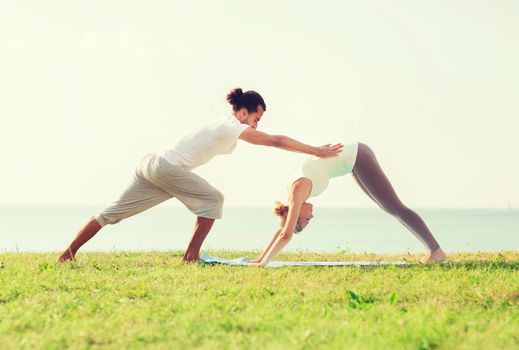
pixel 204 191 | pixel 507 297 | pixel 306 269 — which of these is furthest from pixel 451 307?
pixel 204 191

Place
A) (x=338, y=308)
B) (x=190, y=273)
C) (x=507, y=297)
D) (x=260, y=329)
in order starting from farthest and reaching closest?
(x=190, y=273)
(x=507, y=297)
(x=338, y=308)
(x=260, y=329)

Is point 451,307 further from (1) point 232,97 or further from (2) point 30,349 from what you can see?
(1) point 232,97

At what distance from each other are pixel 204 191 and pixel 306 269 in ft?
5.10

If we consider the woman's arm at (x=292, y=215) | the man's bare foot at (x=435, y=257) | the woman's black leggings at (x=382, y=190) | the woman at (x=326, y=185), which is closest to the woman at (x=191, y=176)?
the woman at (x=326, y=185)

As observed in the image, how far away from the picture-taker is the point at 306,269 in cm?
681

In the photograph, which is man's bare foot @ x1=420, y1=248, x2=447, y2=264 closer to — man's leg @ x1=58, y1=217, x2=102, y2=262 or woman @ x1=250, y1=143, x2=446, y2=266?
woman @ x1=250, y1=143, x2=446, y2=266

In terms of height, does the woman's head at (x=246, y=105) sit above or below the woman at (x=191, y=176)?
above

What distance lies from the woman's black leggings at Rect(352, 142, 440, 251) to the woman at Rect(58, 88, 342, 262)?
35 centimetres

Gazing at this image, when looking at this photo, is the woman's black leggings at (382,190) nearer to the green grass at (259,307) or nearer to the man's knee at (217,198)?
the green grass at (259,307)

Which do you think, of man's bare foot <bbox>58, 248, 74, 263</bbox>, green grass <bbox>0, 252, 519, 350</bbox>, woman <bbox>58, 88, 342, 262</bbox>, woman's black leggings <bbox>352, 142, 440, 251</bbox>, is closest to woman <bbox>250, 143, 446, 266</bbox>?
woman's black leggings <bbox>352, 142, 440, 251</bbox>

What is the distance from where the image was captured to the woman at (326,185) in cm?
701

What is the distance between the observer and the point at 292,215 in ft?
22.8

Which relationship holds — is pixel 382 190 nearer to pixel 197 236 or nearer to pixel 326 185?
pixel 326 185

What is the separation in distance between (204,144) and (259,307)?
3125mm
